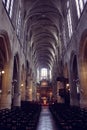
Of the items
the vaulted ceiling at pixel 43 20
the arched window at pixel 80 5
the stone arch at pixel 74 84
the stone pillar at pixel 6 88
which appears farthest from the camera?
the vaulted ceiling at pixel 43 20

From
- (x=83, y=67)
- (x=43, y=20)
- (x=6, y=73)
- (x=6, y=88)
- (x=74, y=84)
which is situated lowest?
(x=6, y=88)

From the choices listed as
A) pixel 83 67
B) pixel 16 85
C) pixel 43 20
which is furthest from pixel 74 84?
pixel 43 20

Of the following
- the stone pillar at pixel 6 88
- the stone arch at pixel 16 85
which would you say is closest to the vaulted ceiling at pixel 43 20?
the stone arch at pixel 16 85

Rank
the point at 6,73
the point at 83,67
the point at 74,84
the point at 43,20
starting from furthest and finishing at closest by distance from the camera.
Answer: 1. the point at 43,20
2. the point at 74,84
3. the point at 6,73
4. the point at 83,67

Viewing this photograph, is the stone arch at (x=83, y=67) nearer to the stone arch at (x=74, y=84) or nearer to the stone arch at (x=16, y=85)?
the stone arch at (x=74, y=84)

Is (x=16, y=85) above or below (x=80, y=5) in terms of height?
below

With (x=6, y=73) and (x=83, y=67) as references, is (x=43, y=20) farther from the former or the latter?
(x=83, y=67)

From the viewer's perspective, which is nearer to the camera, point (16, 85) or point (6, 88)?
point (6, 88)

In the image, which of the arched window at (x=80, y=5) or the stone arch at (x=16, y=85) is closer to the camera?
the arched window at (x=80, y=5)

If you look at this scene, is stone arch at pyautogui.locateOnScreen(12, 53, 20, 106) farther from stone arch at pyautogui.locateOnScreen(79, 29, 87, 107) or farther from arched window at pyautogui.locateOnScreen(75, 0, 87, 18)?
arched window at pyautogui.locateOnScreen(75, 0, 87, 18)

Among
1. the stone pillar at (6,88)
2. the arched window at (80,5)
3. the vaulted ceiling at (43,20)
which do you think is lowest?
the stone pillar at (6,88)

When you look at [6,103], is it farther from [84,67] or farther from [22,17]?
[22,17]

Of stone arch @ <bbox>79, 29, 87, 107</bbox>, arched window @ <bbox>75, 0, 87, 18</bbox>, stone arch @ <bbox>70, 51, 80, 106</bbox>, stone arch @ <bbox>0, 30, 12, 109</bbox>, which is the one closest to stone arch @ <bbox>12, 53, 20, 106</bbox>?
stone arch @ <bbox>0, 30, 12, 109</bbox>

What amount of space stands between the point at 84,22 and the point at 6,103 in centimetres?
1126
